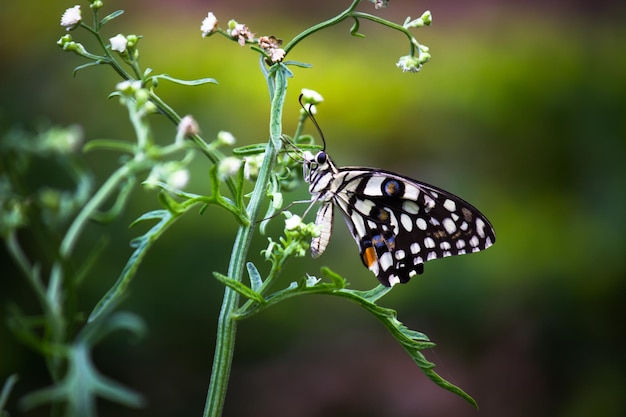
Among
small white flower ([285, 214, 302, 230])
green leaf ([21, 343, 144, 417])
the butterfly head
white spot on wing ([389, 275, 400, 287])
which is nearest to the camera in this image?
green leaf ([21, 343, 144, 417])

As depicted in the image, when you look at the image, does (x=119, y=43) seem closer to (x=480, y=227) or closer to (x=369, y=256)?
(x=369, y=256)

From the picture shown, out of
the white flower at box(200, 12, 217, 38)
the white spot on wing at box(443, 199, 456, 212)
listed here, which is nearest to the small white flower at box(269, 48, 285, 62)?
the white flower at box(200, 12, 217, 38)

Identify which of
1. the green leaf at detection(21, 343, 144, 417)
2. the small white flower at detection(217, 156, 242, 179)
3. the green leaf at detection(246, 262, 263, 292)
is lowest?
the green leaf at detection(21, 343, 144, 417)

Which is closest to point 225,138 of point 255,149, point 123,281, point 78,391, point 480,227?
point 255,149

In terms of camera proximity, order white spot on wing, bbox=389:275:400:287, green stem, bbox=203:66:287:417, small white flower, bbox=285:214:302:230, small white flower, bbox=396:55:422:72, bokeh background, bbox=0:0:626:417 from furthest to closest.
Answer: bokeh background, bbox=0:0:626:417 < white spot on wing, bbox=389:275:400:287 < small white flower, bbox=396:55:422:72 < small white flower, bbox=285:214:302:230 < green stem, bbox=203:66:287:417

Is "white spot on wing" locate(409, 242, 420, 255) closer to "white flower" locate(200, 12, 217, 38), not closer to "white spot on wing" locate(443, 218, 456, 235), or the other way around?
"white spot on wing" locate(443, 218, 456, 235)

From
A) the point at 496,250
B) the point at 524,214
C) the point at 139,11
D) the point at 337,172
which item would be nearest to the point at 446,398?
the point at 496,250

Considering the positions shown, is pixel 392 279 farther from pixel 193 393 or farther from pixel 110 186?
pixel 193 393
